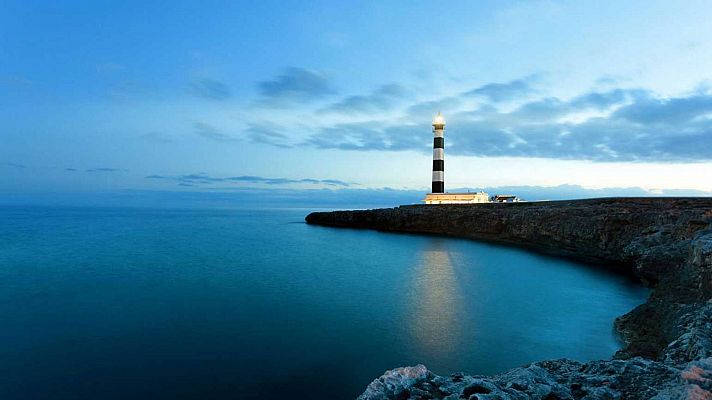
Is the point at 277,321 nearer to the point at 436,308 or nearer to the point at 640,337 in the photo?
the point at 436,308

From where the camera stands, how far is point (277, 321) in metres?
12.6

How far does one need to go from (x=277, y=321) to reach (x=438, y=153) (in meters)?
40.4

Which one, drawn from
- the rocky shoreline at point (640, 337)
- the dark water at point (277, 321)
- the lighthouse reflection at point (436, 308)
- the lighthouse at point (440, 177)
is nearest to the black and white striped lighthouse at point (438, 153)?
the lighthouse at point (440, 177)

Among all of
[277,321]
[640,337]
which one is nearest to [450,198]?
[277,321]

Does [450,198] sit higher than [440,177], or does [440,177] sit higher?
[440,177]

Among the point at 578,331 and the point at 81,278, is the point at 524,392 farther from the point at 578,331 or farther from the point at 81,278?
the point at 81,278

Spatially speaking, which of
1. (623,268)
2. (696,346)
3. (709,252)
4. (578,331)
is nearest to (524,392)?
(696,346)

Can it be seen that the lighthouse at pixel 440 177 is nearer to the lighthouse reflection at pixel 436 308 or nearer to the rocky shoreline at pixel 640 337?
the rocky shoreline at pixel 640 337

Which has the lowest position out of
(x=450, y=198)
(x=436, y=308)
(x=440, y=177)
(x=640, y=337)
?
(x=436, y=308)

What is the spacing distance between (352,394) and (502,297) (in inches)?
433

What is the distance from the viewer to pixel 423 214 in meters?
43.8

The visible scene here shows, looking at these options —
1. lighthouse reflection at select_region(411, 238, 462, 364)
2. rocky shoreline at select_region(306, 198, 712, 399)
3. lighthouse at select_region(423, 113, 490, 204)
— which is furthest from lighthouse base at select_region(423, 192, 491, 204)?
lighthouse reflection at select_region(411, 238, 462, 364)

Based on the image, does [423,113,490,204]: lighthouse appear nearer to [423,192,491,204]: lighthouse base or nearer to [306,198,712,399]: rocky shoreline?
[423,192,491,204]: lighthouse base

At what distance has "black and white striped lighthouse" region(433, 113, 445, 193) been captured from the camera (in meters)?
49.8
